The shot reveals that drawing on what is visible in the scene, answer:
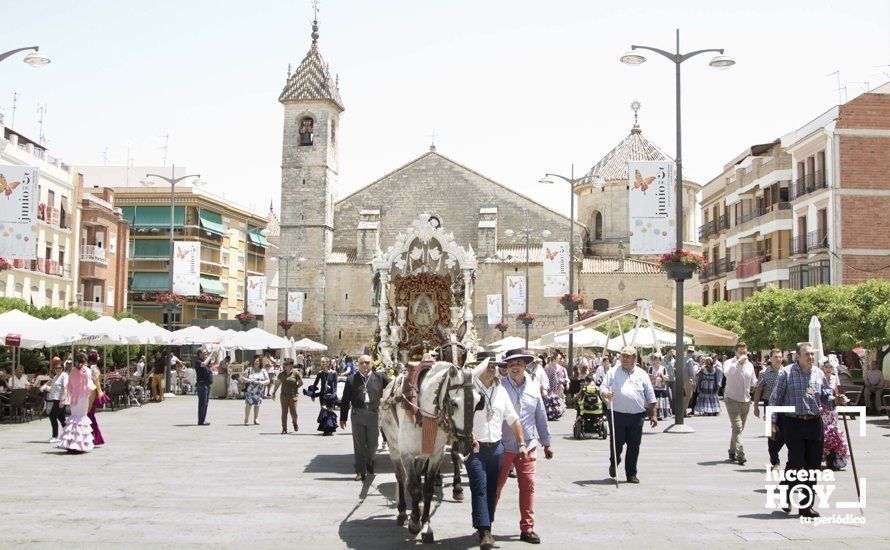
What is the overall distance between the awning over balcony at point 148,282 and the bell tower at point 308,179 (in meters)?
8.02

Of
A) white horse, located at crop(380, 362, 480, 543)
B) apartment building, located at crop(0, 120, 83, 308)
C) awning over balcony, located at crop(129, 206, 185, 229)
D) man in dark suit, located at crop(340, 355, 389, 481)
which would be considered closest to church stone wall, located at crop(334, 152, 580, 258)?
awning over balcony, located at crop(129, 206, 185, 229)

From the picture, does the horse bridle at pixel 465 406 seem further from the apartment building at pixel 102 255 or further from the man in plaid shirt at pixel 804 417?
the apartment building at pixel 102 255

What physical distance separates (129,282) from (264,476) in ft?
179

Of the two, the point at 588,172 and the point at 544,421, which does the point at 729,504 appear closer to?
the point at 544,421

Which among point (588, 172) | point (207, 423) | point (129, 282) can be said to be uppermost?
point (588, 172)

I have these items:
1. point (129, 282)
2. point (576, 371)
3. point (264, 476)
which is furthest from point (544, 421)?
point (129, 282)

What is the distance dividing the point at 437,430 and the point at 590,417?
10322 millimetres

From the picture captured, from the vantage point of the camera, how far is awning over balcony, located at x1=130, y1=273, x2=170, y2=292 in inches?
2507

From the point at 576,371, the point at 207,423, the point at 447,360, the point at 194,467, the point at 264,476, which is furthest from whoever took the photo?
the point at 576,371

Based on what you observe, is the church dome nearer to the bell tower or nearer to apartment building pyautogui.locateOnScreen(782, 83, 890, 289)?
the bell tower

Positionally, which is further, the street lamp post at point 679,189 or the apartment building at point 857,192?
the apartment building at point 857,192

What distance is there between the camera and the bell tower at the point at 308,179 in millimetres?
62344

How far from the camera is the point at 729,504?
1031 centimetres

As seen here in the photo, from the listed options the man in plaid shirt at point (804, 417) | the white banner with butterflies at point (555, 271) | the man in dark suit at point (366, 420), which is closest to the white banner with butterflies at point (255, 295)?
the white banner with butterflies at point (555, 271)
